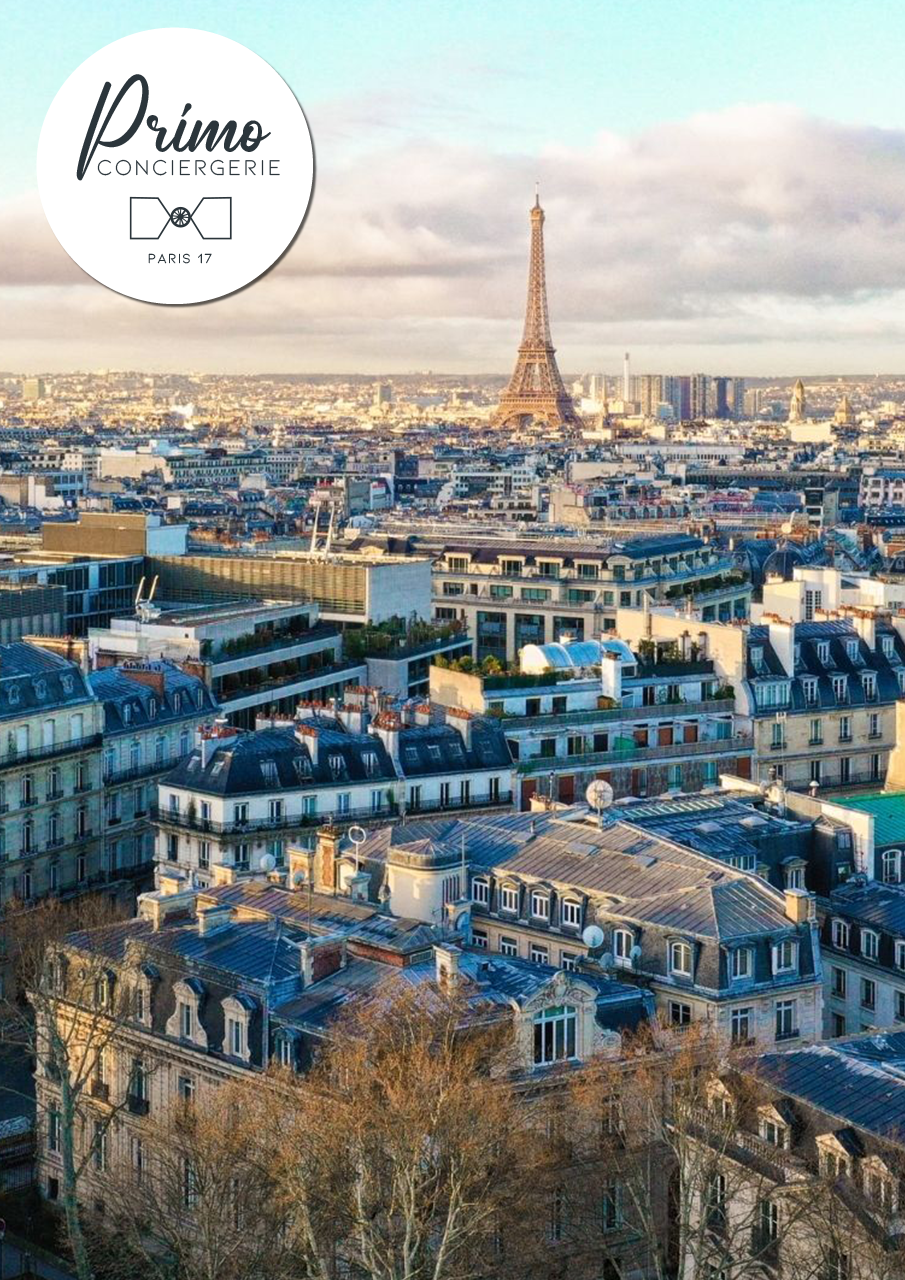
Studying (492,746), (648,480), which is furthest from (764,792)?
(648,480)

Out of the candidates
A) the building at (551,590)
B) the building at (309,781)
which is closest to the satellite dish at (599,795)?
the building at (309,781)

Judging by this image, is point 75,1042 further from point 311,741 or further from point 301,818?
point 311,741

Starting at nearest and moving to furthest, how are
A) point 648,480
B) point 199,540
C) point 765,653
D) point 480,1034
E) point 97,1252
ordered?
point 480,1034 → point 97,1252 → point 765,653 → point 199,540 → point 648,480

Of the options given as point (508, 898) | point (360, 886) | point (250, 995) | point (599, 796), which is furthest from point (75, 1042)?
point (599, 796)

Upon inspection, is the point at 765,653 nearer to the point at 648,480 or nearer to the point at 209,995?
the point at 209,995

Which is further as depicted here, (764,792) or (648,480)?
(648,480)

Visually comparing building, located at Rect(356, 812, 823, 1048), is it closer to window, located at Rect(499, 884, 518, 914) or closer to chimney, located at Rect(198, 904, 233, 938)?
window, located at Rect(499, 884, 518, 914)

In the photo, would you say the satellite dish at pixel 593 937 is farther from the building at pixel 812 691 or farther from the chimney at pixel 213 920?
the building at pixel 812 691
